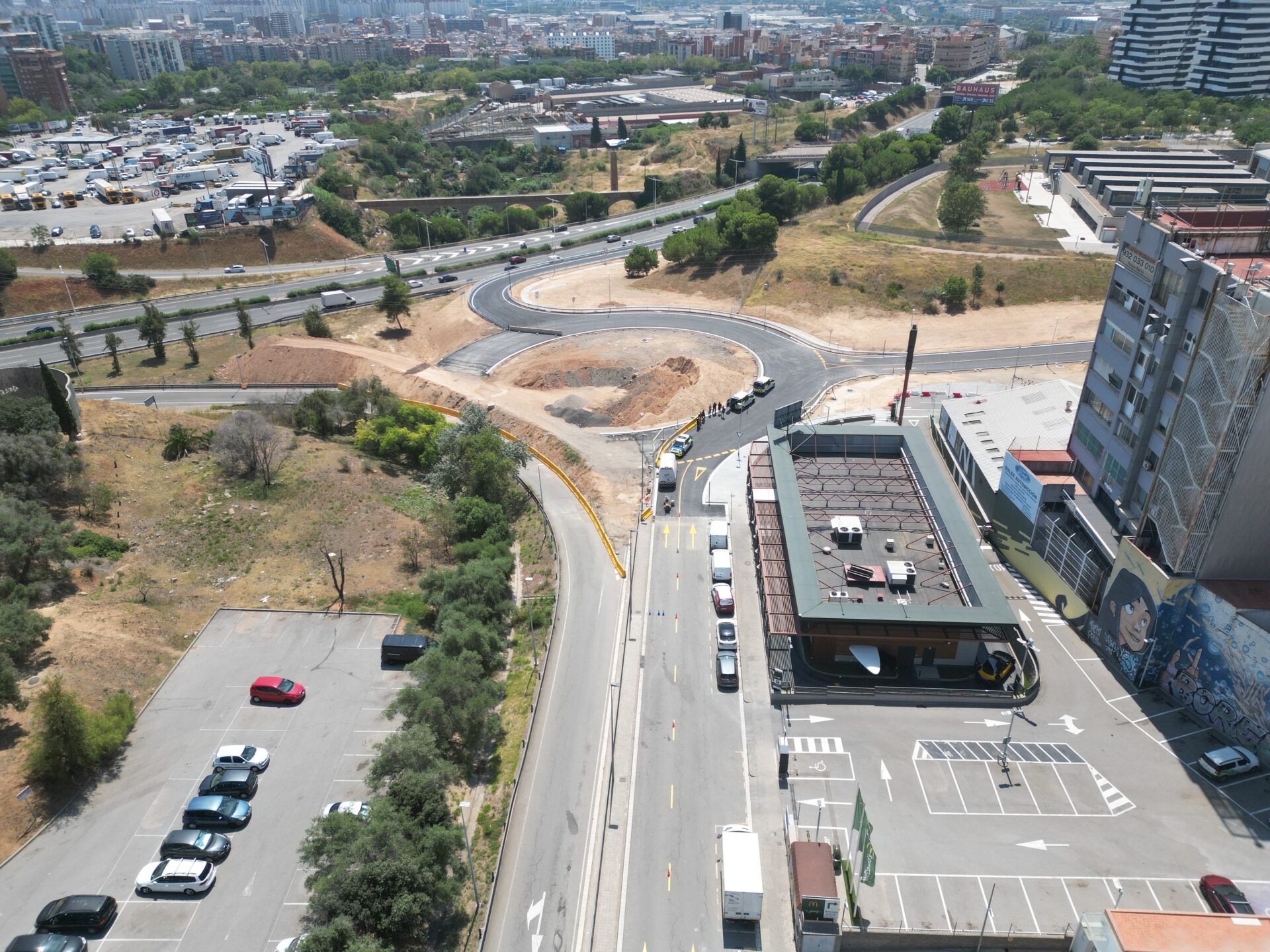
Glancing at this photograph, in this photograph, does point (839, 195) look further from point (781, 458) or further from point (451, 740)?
point (451, 740)

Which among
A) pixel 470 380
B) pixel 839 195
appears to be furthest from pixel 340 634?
pixel 839 195

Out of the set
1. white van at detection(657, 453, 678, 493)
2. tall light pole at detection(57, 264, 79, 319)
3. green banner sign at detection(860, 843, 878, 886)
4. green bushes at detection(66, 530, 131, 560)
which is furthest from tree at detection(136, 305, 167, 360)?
green banner sign at detection(860, 843, 878, 886)

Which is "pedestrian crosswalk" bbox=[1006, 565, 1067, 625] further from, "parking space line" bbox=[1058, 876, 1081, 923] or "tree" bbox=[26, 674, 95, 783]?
"tree" bbox=[26, 674, 95, 783]

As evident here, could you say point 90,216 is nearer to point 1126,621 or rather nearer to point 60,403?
point 60,403

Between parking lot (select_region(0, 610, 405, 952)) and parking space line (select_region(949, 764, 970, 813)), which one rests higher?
parking lot (select_region(0, 610, 405, 952))

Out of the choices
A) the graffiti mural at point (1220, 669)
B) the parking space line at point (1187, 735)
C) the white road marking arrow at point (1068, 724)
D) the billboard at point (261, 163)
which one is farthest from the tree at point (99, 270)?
the parking space line at point (1187, 735)

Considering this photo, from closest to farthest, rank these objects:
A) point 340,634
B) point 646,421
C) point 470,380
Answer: point 340,634, point 646,421, point 470,380
